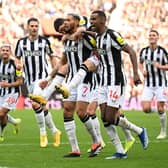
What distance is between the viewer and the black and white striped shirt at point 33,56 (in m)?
13.2

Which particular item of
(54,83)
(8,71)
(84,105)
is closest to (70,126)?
(84,105)

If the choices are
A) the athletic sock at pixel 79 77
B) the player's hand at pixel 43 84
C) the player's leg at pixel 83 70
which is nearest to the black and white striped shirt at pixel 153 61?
the player's hand at pixel 43 84

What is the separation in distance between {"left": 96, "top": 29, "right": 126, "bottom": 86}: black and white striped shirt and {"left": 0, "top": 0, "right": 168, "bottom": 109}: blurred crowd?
22.7 meters

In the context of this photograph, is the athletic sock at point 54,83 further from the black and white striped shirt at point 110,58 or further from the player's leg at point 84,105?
the black and white striped shirt at point 110,58

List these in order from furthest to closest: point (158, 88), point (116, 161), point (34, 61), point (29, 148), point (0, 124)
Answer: point (158, 88)
point (0, 124)
point (34, 61)
point (29, 148)
point (116, 161)

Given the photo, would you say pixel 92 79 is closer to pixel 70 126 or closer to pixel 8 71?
pixel 70 126

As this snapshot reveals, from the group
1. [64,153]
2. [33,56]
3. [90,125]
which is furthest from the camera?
[33,56]

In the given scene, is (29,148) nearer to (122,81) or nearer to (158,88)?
(122,81)

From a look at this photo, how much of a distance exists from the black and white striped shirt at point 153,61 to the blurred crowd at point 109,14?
16760 mm

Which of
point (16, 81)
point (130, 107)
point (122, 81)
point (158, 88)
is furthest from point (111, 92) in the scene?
point (130, 107)

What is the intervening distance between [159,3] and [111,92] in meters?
24.9

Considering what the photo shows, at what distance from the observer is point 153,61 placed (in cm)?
1602

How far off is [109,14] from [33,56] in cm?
2154

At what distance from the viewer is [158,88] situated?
16.3 meters
